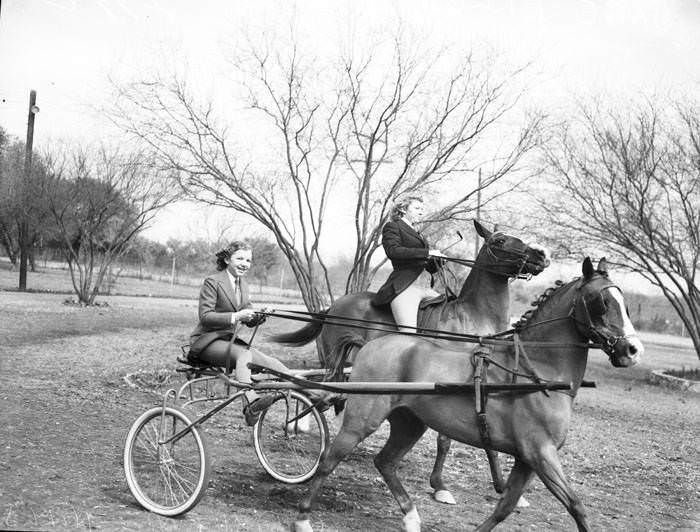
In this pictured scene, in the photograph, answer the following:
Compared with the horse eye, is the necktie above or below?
below

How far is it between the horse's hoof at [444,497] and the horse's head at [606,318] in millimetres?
1899

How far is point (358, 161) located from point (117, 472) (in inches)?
266

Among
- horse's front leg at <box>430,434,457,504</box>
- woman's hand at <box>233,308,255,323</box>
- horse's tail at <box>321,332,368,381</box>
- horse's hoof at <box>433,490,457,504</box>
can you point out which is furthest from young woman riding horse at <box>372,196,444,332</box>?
woman's hand at <box>233,308,255,323</box>

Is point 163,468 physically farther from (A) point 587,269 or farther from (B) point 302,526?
(A) point 587,269

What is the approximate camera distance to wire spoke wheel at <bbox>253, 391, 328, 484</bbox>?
4996 millimetres

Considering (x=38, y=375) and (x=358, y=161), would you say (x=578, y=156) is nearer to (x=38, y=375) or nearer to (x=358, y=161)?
(x=358, y=161)

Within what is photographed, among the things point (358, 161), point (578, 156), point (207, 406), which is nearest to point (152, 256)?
point (358, 161)

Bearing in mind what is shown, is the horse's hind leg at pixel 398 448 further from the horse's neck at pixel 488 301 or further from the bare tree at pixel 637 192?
the bare tree at pixel 637 192

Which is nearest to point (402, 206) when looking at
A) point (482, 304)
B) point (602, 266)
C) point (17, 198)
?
point (482, 304)

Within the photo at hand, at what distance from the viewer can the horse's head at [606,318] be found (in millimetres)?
3551

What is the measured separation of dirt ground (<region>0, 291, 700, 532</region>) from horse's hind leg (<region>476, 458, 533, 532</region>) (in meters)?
0.71

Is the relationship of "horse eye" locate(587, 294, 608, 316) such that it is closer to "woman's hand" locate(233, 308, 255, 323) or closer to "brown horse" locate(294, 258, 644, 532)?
"brown horse" locate(294, 258, 644, 532)

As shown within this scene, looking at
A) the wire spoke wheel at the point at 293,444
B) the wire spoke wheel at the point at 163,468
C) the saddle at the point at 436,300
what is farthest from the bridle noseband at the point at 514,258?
the wire spoke wheel at the point at 163,468

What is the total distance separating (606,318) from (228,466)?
10.5ft
